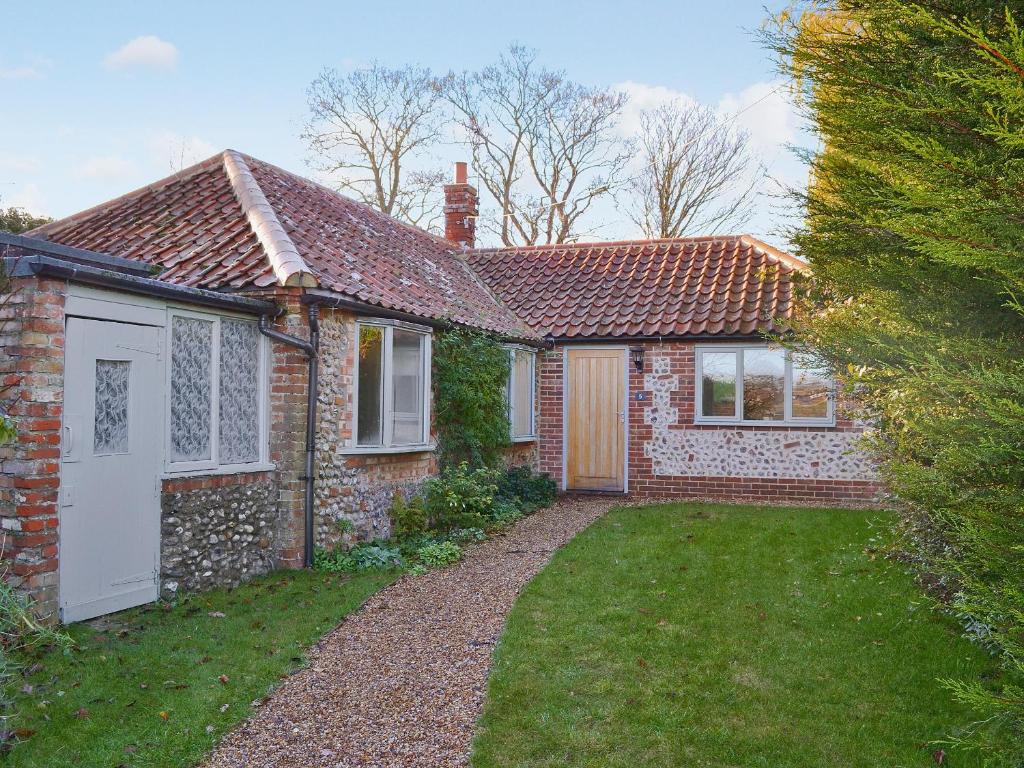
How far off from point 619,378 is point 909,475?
9185 millimetres

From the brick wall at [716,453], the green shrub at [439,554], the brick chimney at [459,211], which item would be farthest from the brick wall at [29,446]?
the brick chimney at [459,211]

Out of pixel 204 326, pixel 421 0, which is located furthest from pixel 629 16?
pixel 204 326

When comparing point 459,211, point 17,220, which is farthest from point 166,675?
point 459,211

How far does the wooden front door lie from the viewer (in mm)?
13508

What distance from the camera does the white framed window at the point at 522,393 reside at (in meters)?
12.6

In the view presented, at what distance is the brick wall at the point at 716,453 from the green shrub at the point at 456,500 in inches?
152

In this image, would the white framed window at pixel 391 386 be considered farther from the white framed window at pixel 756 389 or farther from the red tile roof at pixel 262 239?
the white framed window at pixel 756 389

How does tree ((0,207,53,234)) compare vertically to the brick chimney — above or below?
below

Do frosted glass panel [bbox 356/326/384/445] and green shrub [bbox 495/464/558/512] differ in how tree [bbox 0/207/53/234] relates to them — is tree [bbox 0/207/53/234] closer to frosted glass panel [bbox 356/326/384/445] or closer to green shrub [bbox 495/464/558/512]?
frosted glass panel [bbox 356/326/384/445]

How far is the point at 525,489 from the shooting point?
1259 centimetres

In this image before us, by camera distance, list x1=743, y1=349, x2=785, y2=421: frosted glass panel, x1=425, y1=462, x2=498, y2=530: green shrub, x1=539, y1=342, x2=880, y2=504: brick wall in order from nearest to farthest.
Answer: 1. x1=425, y1=462, x2=498, y2=530: green shrub
2. x1=539, y1=342, x2=880, y2=504: brick wall
3. x1=743, y1=349, x2=785, y2=421: frosted glass panel

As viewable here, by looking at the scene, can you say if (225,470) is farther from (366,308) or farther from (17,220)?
(17,220)

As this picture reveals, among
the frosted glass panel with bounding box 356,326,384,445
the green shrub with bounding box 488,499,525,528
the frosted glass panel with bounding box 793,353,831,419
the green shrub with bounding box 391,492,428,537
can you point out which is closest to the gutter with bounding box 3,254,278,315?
the frosted glass panel with bounding box 356,326,384,445

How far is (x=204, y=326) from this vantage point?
7.39 metres
